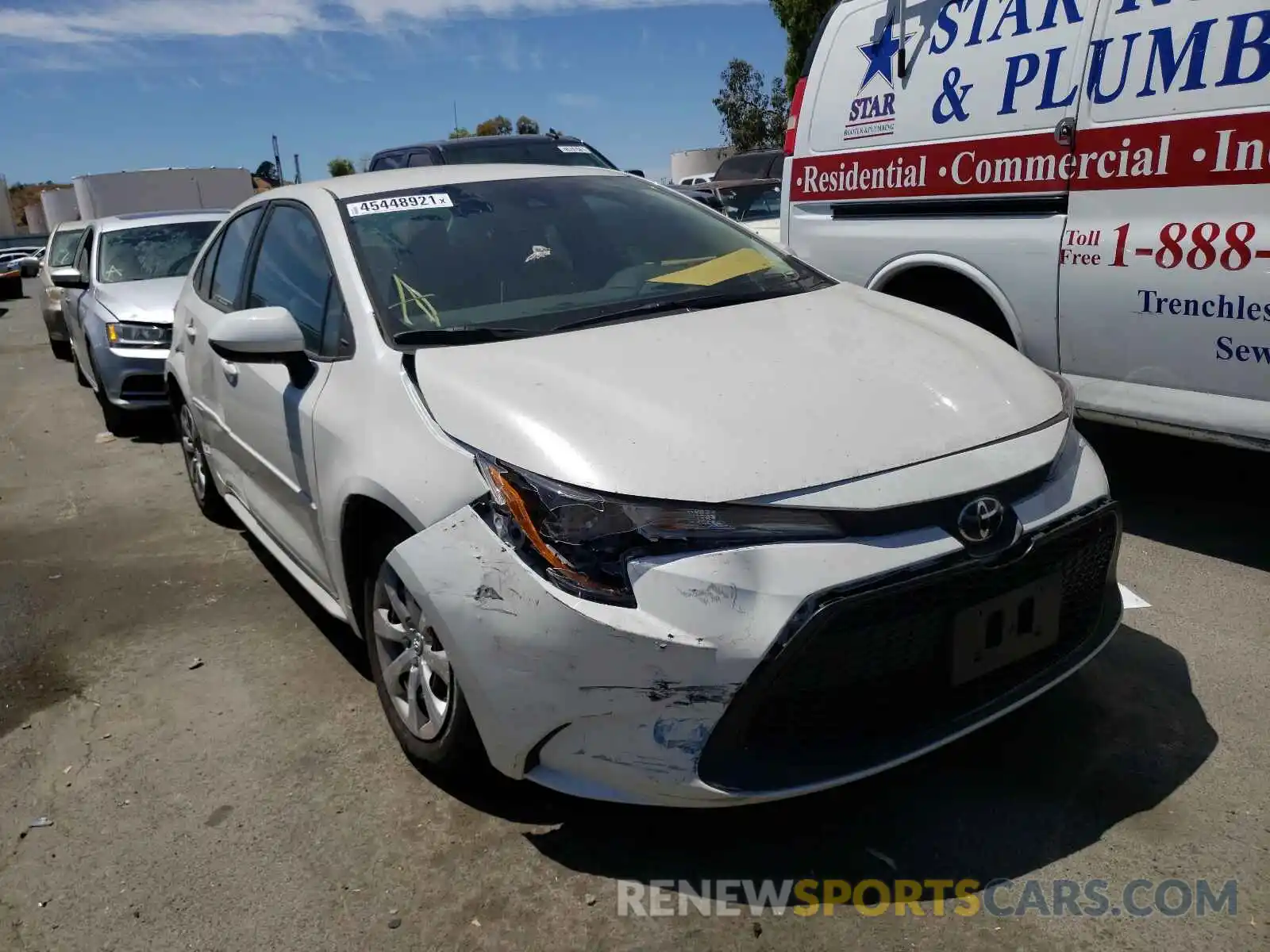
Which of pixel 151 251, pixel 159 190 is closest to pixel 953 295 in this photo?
pixel 151 251

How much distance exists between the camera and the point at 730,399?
2.45m

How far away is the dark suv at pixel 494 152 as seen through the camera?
9.93 meters

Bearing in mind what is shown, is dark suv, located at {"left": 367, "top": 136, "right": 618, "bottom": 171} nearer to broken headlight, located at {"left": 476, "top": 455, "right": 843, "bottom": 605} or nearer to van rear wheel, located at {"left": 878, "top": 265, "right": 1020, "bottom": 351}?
van rear wheel, located at {"left": 878, "top": 265, "right": 1020, "bottom": 351}

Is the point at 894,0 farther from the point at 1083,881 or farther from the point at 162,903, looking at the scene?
the point at 162,903

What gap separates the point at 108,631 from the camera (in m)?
4.04

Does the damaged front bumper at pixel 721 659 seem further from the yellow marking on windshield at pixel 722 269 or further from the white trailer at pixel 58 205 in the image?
the white trailer at pixel 58 205

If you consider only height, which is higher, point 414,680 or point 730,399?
point 730,399

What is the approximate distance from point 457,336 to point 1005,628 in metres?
1.59

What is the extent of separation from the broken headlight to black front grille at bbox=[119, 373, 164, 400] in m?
6.03

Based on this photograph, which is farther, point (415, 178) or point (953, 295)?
point (953, 295)

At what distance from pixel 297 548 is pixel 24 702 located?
3.43 ft

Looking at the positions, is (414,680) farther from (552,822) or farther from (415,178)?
(415,178)

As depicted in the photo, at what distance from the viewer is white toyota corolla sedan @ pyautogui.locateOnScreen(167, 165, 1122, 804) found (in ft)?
7.03

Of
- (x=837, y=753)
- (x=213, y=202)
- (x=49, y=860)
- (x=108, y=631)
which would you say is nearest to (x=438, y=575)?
(x=837, y=753)
